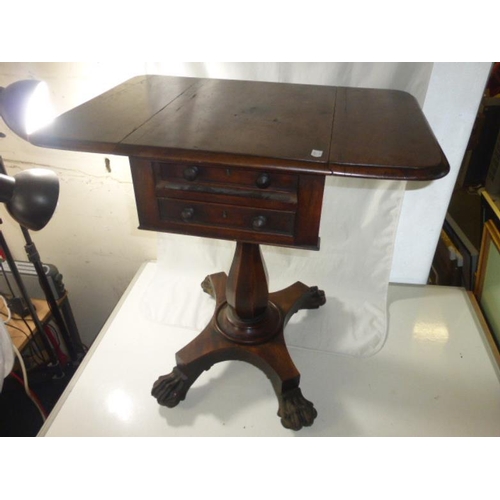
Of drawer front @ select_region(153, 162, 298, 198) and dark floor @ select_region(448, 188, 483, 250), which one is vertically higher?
Result: drawer front @ select_region(153, 162, 298, 198)

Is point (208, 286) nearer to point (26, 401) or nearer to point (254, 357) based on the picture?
point (254, 357)

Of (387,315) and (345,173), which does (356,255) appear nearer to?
(387,315)

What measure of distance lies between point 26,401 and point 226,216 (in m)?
1.15

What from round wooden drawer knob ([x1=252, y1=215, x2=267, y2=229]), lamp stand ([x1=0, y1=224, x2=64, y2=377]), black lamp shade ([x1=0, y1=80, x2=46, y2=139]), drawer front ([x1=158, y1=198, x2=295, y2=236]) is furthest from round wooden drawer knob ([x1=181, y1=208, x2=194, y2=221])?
lamp stand ([x1=0, y1=224, x2=64, y2=377])

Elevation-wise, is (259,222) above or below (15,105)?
below

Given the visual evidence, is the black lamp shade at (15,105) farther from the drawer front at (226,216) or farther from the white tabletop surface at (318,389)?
the white tabletop surface at (318,389)

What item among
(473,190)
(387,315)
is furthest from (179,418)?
(473,190)

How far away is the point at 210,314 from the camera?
3.55 feet

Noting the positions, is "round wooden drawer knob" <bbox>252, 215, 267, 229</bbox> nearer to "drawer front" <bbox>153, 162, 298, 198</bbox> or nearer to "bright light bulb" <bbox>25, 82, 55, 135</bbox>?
"drawer front" <bbox>153, 162, 298, 198</bbox>

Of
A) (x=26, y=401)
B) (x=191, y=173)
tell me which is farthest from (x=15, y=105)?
(x=26, y=401)

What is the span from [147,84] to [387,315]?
85 centimetres

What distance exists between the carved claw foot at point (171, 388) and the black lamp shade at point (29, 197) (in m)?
0.43

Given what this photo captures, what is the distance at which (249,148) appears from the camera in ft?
1.80

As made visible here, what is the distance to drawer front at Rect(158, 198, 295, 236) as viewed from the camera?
2.00 ft
